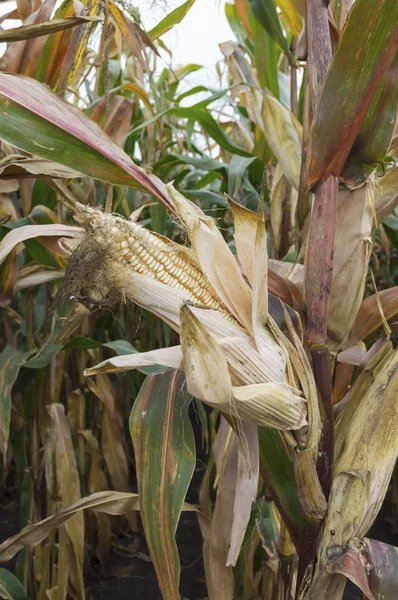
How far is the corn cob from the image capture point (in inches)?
19.1

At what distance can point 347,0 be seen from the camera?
0.61 meters

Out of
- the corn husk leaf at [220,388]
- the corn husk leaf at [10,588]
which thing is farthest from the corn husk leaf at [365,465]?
the corn husk leaf at [10,588]

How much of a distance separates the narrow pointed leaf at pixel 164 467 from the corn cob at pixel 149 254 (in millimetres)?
112

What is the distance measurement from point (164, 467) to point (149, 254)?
0.21 metres

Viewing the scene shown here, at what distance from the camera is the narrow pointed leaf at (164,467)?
1.79ft

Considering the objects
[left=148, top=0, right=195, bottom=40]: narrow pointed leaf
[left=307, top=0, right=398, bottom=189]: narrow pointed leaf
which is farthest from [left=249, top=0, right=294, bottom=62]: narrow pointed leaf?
[left=307, top=0, right=398, bottom=189]: narrow pointed leaf

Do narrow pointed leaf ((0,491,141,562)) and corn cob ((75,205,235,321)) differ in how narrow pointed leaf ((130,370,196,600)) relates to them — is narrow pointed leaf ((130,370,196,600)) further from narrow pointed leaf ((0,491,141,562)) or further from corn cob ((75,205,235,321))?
narrow pointed leaf ((0,491,141,562))

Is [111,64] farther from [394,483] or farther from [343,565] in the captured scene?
[394,483]

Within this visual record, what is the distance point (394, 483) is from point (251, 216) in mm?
1360

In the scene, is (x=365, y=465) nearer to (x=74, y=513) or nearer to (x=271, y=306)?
(x=271, y=306)

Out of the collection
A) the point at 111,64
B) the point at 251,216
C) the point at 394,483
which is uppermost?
the point at 111,64

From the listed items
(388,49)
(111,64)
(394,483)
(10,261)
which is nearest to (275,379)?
(388,49)

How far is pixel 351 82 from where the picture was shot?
0.49 metres

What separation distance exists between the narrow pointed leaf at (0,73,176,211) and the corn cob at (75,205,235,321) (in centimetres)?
7
